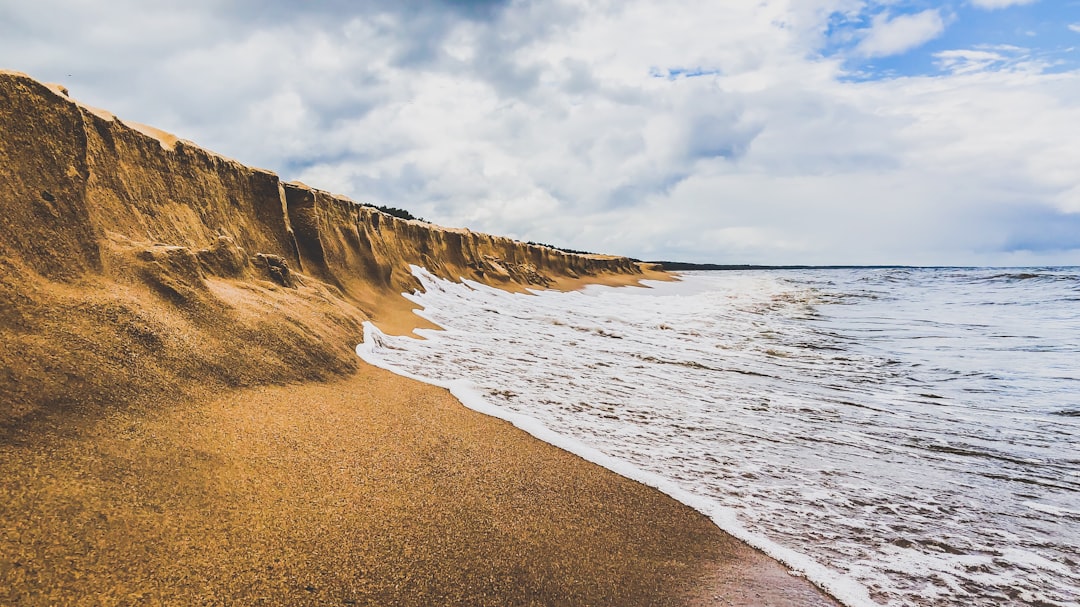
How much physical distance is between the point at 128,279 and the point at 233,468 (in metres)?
1.76

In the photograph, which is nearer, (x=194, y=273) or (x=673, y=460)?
(x=673, y=460)

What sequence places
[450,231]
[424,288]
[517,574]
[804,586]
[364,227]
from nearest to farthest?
1. [517,574]
2. [804,586]
3. [364,227]
4. [424,288]
5. [450,231]

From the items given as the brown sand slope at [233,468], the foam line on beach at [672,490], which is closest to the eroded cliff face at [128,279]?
the brown sand slope at [233,468]

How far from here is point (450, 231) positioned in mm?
17266

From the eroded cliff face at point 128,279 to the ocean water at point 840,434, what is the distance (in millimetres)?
1130

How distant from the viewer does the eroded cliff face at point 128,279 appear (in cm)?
230

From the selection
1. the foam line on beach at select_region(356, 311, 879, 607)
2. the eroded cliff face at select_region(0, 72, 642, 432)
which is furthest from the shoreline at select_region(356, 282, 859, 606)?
the eroded cliff face at select_region(0, 72, 642, 432)

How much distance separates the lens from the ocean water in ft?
7.27

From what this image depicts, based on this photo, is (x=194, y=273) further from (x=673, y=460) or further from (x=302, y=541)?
(x=673, y=460)

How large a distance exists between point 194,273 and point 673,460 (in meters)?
3.49

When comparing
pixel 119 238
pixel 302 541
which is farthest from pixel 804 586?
pixel 119 238

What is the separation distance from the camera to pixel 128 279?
3076mm

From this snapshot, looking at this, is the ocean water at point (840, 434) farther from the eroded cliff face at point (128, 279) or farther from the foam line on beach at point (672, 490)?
the eroded cliff face at point (128, 279)

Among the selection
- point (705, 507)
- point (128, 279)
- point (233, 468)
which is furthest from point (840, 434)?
point (128, 279)
